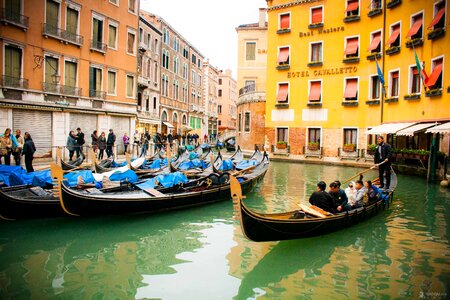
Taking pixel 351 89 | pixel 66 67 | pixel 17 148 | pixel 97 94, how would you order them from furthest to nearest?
1. pixel 351 89
2. pixel 97 94
3. pixel 66 67
4. pixel 17 148

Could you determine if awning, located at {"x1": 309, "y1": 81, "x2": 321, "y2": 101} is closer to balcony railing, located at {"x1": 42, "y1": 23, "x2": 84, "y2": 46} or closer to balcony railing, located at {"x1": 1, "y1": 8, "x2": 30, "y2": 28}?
balcony railing, located at {"x1": 42, "y1": 23, "x2": 84, "y2": 46}

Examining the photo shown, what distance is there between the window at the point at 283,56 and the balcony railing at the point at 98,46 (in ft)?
30.3

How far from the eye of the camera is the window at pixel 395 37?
14608 mm

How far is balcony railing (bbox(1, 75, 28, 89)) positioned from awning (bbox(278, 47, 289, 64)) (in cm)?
1253

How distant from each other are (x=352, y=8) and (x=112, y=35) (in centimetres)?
1145

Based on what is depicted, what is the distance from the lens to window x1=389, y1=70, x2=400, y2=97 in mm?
15031

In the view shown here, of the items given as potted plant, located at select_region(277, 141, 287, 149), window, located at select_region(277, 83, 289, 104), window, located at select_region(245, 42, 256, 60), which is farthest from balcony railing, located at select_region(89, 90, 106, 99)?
window, located at select_region(245, 42, 256, 60)

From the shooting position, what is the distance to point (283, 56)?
19547mm

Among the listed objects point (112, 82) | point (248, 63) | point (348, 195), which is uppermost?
point (248, 63)

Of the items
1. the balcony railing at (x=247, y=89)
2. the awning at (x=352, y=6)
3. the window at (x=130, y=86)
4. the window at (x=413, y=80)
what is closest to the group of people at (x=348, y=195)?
the window at (x=413, y=80)

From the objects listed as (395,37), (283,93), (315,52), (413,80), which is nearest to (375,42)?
(395,37)

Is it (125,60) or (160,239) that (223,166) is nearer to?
(160,239)

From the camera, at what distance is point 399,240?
5.73m

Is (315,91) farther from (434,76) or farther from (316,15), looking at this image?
(434,76)
